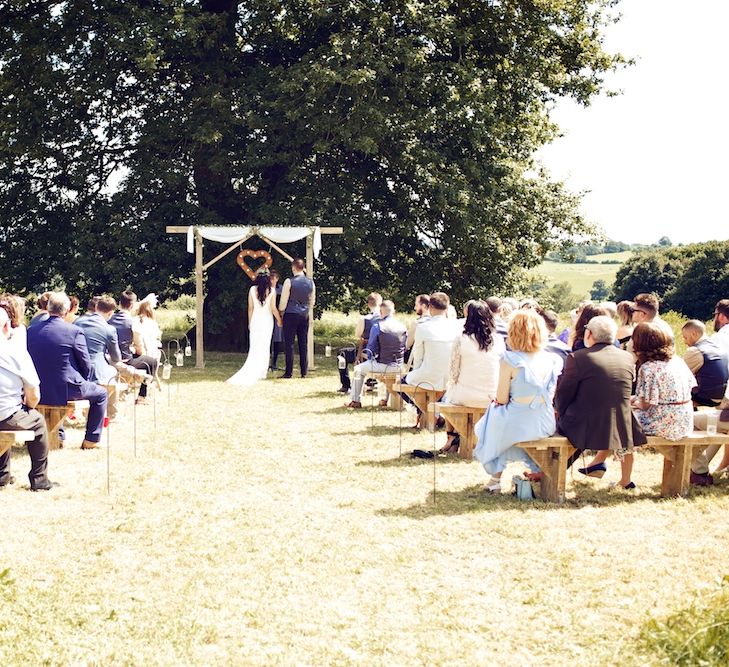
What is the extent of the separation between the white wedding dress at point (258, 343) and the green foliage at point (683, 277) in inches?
1930

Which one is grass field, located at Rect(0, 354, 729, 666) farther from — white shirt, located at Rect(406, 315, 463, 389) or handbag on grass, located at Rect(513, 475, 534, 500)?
white shirt, located at Rect(406, 315, 463, 389)

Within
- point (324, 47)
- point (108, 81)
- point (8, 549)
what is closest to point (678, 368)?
point (8, 549)

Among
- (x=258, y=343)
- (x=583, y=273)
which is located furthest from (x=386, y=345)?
(x=583, y=273)

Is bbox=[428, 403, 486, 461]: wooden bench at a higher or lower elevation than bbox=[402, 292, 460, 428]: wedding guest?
lower

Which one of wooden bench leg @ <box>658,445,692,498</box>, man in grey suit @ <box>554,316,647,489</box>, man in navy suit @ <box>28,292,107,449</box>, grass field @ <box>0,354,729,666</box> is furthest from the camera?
man in navy suit @ <box>28,292,107,449</box>

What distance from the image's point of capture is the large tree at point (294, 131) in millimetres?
21203

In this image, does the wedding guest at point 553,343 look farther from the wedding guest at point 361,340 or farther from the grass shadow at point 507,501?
the wedding guest at point 361,340

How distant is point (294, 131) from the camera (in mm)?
22000

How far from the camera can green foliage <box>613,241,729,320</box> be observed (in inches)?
2520

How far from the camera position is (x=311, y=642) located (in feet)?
16.5

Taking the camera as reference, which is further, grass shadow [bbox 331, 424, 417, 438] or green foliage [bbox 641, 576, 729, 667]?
grass shadow [bbox 331, 424, 417, 438]

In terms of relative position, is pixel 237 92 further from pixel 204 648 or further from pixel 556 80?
pixel 204 648

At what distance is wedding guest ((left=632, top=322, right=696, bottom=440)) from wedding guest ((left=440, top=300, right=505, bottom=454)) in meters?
1.76

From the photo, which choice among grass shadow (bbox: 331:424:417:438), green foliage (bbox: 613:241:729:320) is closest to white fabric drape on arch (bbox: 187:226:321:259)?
grass shadow (bbox: 331:424:417:438)
